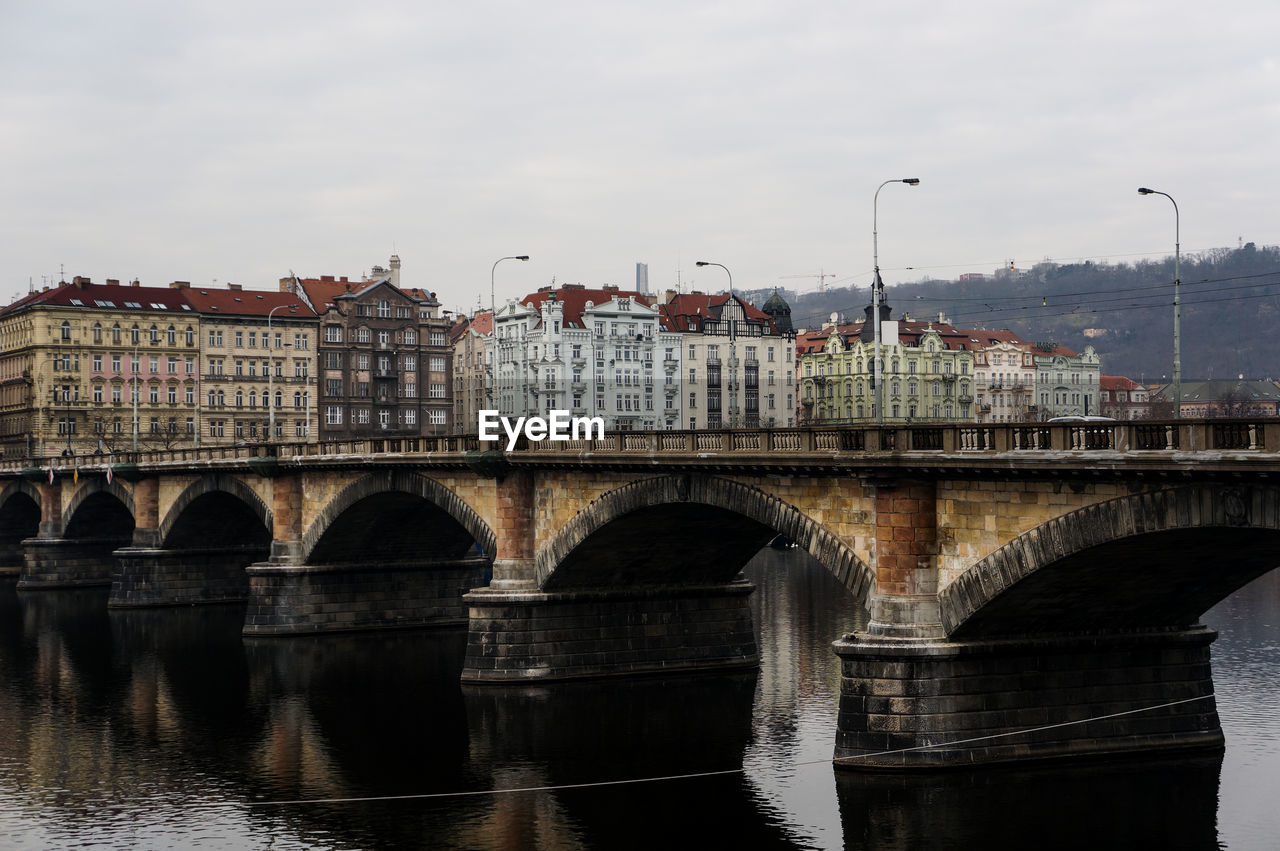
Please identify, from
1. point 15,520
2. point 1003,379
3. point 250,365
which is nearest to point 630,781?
point 15,520

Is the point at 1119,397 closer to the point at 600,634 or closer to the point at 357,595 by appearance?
the point at 357,595

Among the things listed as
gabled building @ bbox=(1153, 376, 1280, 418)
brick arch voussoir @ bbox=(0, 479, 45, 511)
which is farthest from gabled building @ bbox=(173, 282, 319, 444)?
gabled building @ bbox=(1153, 376, 1280, 418)

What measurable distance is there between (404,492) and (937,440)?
3539cm

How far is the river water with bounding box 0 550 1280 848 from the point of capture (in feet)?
125

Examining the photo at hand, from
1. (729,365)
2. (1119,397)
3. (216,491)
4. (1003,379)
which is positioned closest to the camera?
(216,491)

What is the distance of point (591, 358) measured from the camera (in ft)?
461

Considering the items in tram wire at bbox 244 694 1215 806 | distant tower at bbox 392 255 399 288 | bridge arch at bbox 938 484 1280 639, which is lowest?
tram wire at bbox 244 694 1215 806

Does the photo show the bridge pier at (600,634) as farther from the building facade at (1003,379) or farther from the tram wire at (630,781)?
the building facade at (1003,379)

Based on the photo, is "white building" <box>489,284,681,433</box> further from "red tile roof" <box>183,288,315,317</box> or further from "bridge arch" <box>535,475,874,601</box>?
"bridge arch" <box>535,475,874,601</box>

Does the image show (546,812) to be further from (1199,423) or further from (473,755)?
(1199,423)

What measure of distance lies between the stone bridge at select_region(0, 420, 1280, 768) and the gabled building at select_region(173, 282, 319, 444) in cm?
6937

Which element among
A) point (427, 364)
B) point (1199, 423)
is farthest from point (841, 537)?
point (427, 364)

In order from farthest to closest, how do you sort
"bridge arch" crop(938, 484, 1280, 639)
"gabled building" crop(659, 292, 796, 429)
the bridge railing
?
"gabled building" crop(659, 292, 796, 429), "bridge arch" crop(938, 484, 1280, 639), the bridge railing

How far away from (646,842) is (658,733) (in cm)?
1217
